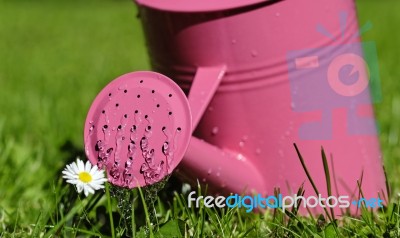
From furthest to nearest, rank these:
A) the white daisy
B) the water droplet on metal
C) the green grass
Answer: the water droplet on metal
the green grass
the white daisy

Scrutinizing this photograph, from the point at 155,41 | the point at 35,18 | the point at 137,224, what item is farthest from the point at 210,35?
the point at 35,18

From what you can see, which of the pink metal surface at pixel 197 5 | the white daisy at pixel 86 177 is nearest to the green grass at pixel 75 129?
the white daisy at pixel 86 177

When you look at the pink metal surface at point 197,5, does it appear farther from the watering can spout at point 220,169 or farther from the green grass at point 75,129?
the green grass at point 75,129

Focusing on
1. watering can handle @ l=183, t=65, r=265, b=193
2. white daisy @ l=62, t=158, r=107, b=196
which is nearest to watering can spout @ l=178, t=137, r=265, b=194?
watering can handle @ l=183, t=65, r=265, b=193

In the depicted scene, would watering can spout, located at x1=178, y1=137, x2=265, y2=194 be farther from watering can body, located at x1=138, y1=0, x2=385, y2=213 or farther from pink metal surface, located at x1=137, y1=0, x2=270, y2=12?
pink metal surface, located at x1=137, y1=0, x2=270, y2=12

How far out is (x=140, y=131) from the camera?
1.09 metres

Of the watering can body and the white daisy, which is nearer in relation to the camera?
the white daisy

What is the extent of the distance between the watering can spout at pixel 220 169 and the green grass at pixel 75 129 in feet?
0.19

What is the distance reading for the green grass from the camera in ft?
3.83

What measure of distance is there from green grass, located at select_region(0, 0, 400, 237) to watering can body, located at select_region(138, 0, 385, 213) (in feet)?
0.30

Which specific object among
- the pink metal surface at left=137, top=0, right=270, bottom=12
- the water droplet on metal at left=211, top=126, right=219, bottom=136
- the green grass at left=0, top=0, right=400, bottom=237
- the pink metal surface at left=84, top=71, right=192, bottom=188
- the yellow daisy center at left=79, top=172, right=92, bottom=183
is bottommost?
the green grass at left=0, top=0, right=400, bottom=237

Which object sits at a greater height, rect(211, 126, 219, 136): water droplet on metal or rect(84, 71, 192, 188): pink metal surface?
rect(84, 71, 192, 188): pink metal surface

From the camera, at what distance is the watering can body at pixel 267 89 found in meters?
1.21

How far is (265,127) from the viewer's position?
4.15 ft
